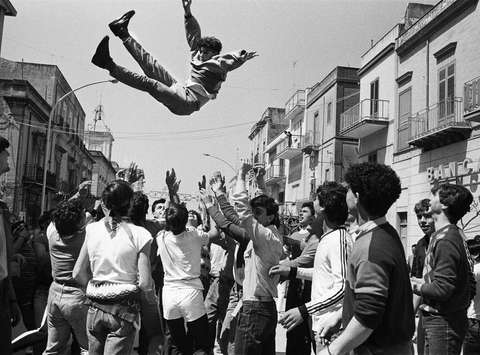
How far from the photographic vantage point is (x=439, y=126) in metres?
16.9

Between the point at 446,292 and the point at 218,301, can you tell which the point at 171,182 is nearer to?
the point at 218,301

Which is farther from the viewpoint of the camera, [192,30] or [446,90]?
[446,90]

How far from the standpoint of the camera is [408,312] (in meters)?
2.66

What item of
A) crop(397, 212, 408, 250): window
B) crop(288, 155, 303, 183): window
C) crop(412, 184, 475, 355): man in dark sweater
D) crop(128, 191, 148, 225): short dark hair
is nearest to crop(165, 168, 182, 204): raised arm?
crop(128, 191, 148, 225): short dark hair

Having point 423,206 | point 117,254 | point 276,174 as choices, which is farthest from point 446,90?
point 276,174

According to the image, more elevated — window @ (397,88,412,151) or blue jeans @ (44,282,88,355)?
window @ (397,88,412,151)

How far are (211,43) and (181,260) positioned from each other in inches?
87.4

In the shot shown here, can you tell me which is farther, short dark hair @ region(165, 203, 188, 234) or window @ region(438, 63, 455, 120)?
window @ region(438, 63, 455, 120)

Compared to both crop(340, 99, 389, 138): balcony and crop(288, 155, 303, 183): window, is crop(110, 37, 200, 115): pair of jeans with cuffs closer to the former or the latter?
crop(340, 99, 389, 138): balcony

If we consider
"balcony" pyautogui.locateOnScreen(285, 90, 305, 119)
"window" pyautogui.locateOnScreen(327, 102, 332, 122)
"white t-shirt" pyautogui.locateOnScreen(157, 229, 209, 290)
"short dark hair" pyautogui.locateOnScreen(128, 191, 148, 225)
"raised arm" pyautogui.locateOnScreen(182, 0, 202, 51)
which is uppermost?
"balcony" pyautogui.locateOnScreen(285, 90, 305, 119)

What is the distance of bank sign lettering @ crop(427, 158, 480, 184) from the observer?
50.5 ft

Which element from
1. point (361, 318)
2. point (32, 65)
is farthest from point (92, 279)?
point (32, 65)

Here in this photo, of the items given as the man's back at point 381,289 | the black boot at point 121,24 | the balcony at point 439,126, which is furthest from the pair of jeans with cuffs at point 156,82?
the balcony at point 439,126

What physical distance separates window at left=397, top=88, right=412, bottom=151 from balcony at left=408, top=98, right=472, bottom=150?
2.49 feet
